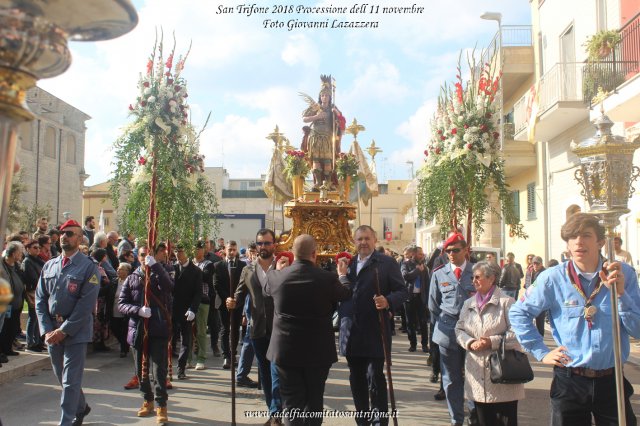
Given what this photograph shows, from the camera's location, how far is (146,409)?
6.88 meters

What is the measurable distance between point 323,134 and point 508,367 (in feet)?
35.8

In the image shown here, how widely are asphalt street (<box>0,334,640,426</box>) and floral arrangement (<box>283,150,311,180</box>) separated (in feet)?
21.2

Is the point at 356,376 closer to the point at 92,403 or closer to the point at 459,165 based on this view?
the point at 92,403

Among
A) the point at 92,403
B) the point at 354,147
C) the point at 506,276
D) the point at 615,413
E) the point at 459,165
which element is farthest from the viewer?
the point at 354,147

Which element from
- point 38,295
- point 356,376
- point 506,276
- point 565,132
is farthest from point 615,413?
point 565,132

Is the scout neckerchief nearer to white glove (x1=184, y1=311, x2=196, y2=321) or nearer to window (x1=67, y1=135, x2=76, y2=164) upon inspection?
white glove (x1=184, y1=311, x2=196, y2=321)

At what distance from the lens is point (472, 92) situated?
383 inches

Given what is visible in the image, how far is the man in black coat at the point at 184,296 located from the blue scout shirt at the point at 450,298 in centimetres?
370

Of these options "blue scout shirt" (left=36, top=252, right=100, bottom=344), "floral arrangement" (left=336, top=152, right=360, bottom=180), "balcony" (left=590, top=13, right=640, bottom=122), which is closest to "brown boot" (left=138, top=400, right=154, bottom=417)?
"blue scout shirt" (left=36, top=252, right=100, bottom=344)

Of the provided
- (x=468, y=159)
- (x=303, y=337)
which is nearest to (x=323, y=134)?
(x=468, y=159)

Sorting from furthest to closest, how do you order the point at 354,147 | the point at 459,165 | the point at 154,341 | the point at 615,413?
the point at 354,147
the point at 459,165
the point at 154,341
the point at 615,413

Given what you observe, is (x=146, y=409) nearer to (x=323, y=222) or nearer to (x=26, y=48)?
(x=26, y=48)

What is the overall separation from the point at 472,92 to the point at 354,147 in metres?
6.93

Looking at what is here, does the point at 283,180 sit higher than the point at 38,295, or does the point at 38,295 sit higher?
the point at 283,180
